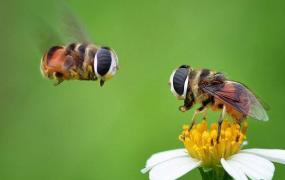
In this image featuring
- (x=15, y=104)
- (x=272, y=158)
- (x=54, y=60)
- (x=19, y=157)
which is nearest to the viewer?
(x=272, y=158)

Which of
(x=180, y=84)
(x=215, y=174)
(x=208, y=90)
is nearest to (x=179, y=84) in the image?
(x=180, y=84)

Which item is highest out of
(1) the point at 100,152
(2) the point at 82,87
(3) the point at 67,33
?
(3) the point at 67,33

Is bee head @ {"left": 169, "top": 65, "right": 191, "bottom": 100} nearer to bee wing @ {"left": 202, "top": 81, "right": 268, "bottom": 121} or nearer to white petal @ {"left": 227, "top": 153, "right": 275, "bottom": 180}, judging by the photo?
bee wing @ {"left": 202, "top": 81, "right": 268, "bottom": 121}

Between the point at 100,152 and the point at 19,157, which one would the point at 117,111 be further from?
the point at 19,157

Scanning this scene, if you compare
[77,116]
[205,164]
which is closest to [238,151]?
[205,164]

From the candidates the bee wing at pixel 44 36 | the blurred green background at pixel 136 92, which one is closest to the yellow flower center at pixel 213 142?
the bee wing at pixel 44 36

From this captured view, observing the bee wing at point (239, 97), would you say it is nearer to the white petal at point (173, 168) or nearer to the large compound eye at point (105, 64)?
the white petal at point (173, 168)

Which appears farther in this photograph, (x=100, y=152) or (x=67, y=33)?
(x=100, y=152)

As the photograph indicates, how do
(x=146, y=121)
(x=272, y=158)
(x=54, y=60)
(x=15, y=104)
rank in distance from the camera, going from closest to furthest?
(x=272, y=158)
(x=54, y=60)
(x=146, y=121)
(x=15, y=104)
